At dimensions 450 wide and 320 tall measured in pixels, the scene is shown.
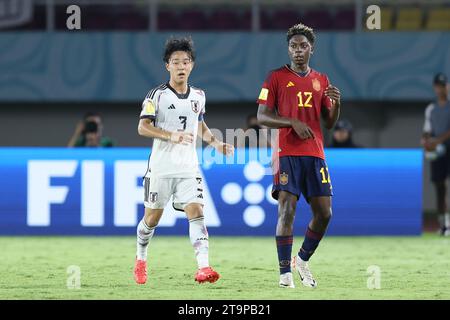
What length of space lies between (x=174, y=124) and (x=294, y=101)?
98 cm

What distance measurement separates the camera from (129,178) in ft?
47.8

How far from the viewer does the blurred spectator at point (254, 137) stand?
15336 millimetres

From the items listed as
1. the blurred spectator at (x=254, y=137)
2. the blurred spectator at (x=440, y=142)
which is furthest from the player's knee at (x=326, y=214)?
the blurred spectator at (x=440, y=142)

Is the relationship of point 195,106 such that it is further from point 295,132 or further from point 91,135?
point 91,135

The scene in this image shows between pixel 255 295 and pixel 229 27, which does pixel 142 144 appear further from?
pixel 255 295

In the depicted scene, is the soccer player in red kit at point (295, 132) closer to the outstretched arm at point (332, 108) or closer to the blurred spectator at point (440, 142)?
the outstretched arm at point (332, 108)

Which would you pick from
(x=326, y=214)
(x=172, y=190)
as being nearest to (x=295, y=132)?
(x=326, y=214)

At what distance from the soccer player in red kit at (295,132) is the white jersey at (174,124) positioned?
58cm

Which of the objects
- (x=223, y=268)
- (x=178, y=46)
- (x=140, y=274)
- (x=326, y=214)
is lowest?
(x=223, y=268)

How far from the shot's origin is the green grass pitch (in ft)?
29.3

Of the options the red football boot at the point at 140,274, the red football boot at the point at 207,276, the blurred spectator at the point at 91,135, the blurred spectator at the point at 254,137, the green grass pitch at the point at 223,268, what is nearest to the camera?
the green grass pitch at the point at 223,268

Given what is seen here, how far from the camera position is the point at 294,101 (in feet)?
30.2

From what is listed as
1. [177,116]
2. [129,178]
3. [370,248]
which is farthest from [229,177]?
[177,116]

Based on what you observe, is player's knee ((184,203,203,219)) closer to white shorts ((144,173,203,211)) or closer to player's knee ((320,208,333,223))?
white shorts ((144,173,203,211))
